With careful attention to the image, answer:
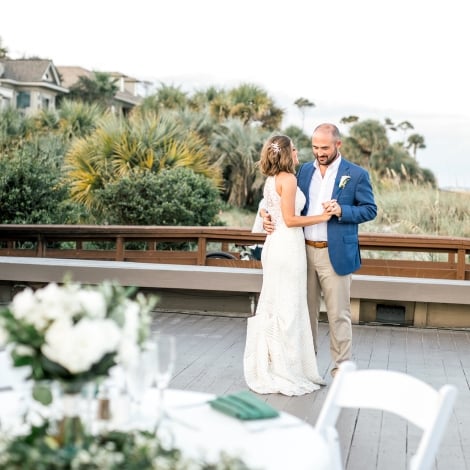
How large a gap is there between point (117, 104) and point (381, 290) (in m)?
→ 47.2

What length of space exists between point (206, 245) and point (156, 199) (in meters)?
3.52

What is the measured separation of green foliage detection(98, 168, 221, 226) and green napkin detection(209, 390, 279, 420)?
399 inches

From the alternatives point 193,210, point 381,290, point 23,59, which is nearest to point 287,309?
point 381,290

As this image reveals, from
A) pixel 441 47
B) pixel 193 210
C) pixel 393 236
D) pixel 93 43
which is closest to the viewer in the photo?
pixel 393 236

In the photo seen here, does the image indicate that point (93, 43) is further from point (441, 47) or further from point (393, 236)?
point (393, 236)

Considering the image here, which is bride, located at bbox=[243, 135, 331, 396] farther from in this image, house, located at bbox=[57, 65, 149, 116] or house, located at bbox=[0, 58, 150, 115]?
house, located at bbox=[57, 65, 149, 116]

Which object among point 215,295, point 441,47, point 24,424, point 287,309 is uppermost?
point 441,47

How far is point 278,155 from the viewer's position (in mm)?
5637

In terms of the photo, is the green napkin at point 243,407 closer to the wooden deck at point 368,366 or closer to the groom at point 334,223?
the wooden deck at point 368,366

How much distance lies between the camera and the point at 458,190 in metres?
13.9

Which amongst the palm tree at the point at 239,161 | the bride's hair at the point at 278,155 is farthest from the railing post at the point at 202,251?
the palm tree at the point at 239,161

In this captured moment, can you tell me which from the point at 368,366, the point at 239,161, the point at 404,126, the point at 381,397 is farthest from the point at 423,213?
the point at 404,126

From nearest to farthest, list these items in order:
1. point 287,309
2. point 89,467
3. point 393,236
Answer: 1. point 89,467
2. point 287,309
3. point 393,236

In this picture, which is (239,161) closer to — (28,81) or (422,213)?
(422,213)
